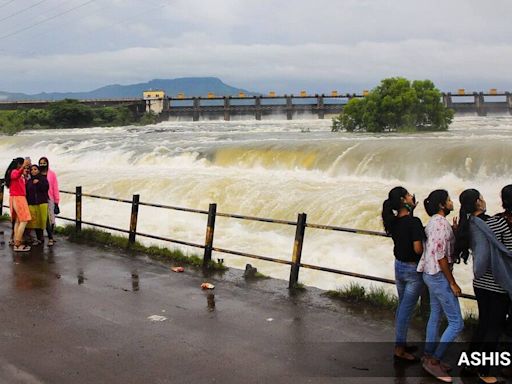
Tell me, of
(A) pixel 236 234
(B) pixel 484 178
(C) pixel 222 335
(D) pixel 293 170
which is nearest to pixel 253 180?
(D) pixel 293 170

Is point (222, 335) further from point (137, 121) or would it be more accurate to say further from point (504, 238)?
point (137, 121)

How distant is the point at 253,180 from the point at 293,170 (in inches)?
98.9

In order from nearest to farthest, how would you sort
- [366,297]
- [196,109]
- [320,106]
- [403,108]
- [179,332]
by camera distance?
[179,332], [366,297], [403,108], [320,106], [196,109]

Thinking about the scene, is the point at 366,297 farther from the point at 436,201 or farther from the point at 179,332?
the point at 436,201

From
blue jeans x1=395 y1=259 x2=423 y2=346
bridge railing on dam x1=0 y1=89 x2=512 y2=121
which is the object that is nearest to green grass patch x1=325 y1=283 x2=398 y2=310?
blue jeans x1=395 y1=259 x2=423 y2=346

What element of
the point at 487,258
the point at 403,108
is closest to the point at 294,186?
the point at 487,258

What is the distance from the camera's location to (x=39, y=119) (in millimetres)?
60406

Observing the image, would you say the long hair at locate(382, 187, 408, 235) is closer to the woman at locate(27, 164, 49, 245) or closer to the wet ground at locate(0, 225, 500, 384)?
the wet ground at locate(0, 225, 500, 384)

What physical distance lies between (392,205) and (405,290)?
2.39 feet

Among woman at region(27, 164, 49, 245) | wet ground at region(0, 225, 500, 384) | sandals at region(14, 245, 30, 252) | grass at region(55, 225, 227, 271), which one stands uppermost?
woman at region(27, 164, 49, 245)

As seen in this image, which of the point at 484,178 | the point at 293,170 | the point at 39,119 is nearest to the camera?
the point at 484,178

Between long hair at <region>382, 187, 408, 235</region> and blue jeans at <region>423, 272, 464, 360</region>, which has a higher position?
long hair at <region>382, 187, 408, 235</region>

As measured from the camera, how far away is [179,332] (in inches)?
212

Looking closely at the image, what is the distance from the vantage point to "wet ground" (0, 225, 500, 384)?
446 cm
